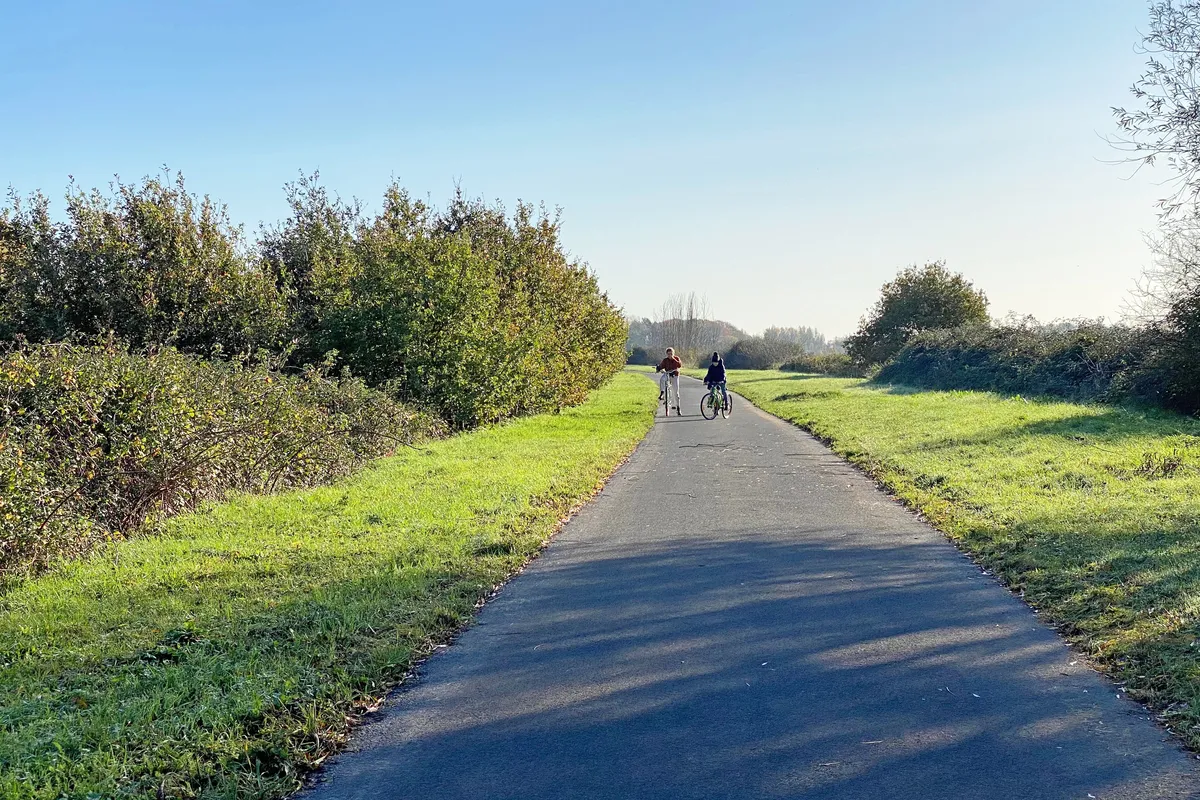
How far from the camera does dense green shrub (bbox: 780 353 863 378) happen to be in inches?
2347

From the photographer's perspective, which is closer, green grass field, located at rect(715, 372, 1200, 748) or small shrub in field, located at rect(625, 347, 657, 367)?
green grass field, located at rect(715, 372, 1200, 748)

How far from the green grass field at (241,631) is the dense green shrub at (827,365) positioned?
50698 mm

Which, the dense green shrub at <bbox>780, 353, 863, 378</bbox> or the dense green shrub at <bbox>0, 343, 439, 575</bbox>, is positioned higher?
the dense green shrub at <bbox>780, 353, 863, 378</bbox>

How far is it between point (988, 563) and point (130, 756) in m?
6.41

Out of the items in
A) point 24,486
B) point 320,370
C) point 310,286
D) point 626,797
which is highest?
point 310,286

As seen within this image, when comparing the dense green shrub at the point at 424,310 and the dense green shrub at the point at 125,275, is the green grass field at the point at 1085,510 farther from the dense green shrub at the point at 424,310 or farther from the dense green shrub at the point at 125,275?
the dense green shrub at the point at 125,275

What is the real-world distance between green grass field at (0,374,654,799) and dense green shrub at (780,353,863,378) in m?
50.7

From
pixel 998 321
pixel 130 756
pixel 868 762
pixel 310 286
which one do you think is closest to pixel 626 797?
pixel 868 762

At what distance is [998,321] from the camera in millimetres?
37531

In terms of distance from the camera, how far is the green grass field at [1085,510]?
517 cm

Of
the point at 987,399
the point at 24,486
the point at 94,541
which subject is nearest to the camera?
the point at 24,486

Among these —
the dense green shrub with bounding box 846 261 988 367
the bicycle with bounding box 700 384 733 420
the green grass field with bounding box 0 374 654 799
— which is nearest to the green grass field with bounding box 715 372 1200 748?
the green grass field with bounding box 0 374 654 799

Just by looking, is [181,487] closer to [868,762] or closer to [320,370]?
[320,370]

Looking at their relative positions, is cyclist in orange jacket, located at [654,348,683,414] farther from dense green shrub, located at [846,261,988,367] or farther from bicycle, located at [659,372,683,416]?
dense green shrub, located at [846,261,988,367]
